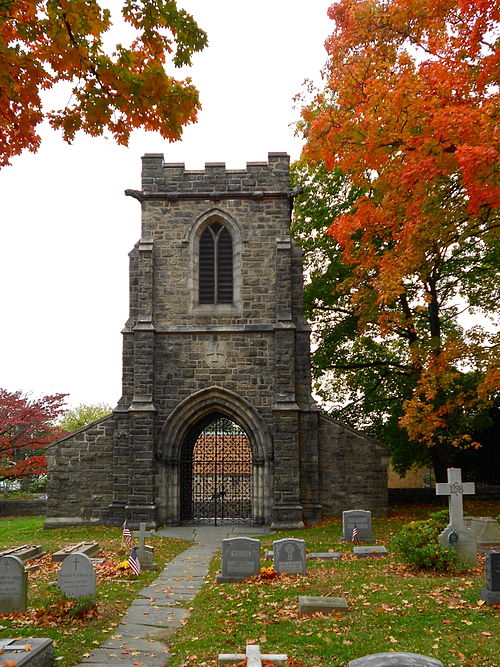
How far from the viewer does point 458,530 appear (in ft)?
34.5

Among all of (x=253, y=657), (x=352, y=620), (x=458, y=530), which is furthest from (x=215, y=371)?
(x=253, y=657)

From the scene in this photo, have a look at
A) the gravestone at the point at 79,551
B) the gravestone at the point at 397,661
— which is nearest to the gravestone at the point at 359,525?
the gravestone at the point at 79,551

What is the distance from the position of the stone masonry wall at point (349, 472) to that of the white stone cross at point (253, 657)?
40.4ft

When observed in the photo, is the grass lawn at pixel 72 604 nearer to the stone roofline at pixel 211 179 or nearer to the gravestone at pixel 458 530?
the gravestone at pixel 458 530

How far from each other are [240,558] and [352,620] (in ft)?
10.5

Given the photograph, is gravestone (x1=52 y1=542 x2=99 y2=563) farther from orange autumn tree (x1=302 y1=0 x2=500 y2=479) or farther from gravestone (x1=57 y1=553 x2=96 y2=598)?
orange autumn tree (x1=302 y1=0 x2=500 y2=479)

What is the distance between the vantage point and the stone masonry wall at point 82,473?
59.8 feet

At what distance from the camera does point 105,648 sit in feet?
22.8

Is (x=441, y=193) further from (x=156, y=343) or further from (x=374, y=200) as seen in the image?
(x=156, y=343)

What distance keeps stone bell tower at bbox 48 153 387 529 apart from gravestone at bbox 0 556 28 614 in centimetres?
913

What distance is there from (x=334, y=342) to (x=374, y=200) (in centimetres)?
829

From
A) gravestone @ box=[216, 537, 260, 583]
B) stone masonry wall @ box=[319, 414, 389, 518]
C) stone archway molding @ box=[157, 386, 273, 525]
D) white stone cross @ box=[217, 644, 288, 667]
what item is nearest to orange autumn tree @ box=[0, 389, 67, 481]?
stone archway molding @ box=[157, 386, 273, 525]

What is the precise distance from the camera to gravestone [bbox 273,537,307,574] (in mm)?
10617

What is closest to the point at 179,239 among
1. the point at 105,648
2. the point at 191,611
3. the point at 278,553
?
the point at 278,553
